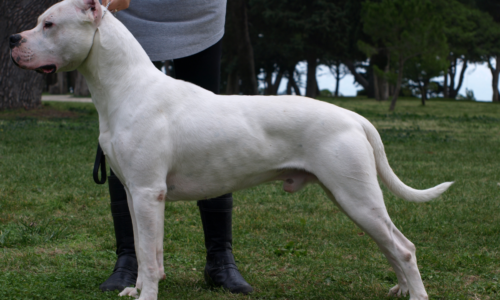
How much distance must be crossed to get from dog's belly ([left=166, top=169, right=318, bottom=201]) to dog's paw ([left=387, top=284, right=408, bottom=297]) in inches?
34.4

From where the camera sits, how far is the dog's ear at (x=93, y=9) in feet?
8.70

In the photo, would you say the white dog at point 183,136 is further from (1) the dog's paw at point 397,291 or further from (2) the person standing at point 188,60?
(2) the person standing at point 188,60

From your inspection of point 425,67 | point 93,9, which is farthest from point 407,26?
point 93,9

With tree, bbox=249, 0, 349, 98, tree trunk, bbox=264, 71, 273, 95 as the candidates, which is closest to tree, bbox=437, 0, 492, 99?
tree, bbox=249, 0, 349, 98

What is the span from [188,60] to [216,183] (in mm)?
1041

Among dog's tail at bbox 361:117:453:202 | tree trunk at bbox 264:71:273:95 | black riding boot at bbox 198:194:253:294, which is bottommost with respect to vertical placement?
black riding boot at bbox 198:194:253:294

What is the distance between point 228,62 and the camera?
31.2 meters

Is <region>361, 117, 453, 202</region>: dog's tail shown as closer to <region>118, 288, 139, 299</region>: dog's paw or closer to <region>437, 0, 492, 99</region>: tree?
<region>118, 288, 139, 299</region>: dog's paw

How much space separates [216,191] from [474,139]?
393 inches

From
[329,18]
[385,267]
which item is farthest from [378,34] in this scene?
[385,267]

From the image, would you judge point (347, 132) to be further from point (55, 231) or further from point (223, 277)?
point (55, 231)

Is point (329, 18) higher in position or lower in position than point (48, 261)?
higher

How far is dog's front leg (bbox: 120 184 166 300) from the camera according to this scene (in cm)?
269

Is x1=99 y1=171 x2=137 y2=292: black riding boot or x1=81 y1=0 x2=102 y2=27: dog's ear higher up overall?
x1=81 y1=0 x2=102 y2=27: dog's ear
